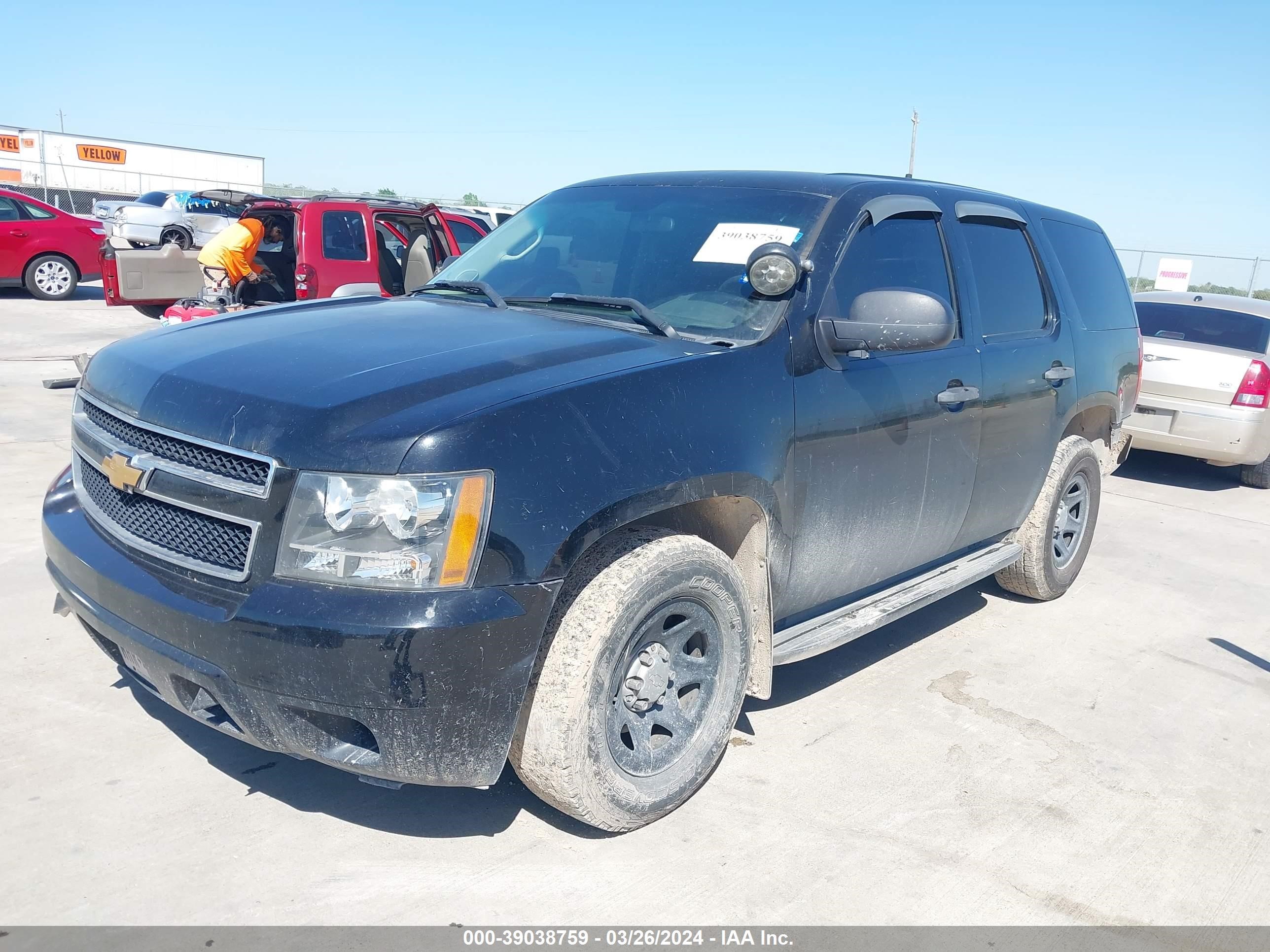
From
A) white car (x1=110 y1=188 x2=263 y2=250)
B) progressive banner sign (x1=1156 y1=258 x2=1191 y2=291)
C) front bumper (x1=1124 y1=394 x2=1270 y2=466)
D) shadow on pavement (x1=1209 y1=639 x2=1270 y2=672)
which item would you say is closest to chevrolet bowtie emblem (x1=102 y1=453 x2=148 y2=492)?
shadow on pavement (x1=1209 y1=639 x2=1270 y2=672)

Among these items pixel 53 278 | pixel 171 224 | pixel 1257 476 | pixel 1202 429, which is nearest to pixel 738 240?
pixel 1202 429

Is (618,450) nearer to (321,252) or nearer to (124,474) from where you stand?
(124,474)

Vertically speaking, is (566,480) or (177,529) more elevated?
(566,480)

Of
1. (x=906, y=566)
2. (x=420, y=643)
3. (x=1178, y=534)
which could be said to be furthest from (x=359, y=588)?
(x=1178, y=534)

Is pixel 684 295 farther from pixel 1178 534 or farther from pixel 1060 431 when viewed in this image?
pixel 1178 534

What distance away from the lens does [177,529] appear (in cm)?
275

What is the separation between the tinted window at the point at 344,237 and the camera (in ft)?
33.9

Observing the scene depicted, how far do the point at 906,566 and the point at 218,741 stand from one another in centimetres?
264

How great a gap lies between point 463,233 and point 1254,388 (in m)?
8.05

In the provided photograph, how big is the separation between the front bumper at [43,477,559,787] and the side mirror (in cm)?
143

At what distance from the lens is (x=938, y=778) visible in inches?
140

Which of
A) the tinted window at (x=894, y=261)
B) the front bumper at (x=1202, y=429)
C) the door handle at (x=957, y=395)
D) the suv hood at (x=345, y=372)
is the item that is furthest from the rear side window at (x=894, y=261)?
the front bumper at (x=1202, y=429)

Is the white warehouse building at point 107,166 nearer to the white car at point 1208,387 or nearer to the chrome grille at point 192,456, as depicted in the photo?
the white car at point 1208,387

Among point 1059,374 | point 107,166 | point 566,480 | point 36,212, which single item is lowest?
point 566,480
